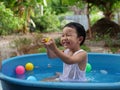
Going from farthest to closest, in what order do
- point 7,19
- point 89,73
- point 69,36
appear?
point 7,19
point 89,73
point 69,36

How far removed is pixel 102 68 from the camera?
15.8ft

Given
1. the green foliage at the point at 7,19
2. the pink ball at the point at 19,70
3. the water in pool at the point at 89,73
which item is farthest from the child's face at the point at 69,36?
the green foliage at the point at 7,19

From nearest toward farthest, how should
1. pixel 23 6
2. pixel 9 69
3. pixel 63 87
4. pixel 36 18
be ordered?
pixel 63 87, pixel 9 69, pixel 23 6, pixel 36 18

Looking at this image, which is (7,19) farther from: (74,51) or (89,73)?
(74,51)

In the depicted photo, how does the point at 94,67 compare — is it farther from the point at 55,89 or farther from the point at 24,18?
the point at 24,18

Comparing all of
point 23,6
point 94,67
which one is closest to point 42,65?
point 94,67

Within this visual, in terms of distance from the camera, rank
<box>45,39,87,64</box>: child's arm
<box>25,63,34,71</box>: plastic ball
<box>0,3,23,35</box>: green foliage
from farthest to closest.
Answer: <box>0,3,23,35</box>: green foliage → <box>25,63,34,71</box>: plastic ball → <box>45,39,87,64</box>: child's arm

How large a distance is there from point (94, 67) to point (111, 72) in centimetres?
29

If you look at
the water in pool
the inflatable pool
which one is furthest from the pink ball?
the water in pool

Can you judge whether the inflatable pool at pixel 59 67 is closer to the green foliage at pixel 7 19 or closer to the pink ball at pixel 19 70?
the pink ball at pixel 19 70

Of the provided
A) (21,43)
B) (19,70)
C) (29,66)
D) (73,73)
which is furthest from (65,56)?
(21,43)

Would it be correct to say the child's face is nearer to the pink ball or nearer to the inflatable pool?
the inflatable pool

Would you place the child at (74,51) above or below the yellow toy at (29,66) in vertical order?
above

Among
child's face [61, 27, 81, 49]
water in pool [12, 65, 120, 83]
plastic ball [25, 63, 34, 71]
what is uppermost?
child's face [61, 27, 81, 49]
